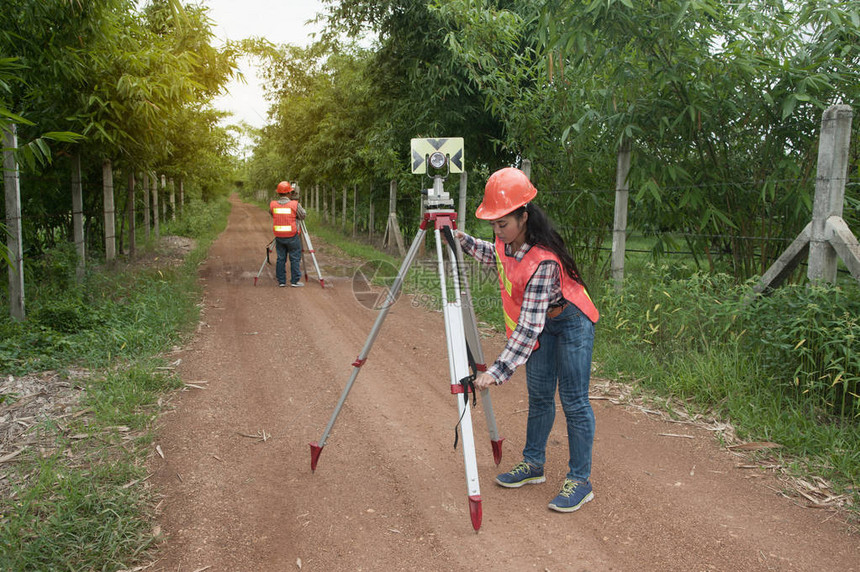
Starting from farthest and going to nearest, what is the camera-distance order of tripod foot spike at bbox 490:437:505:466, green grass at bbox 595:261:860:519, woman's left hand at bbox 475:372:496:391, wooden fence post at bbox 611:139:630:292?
wooden fence post at bbox 611:139:630:292 < green grass at bbox 595:261:860:519 < tripod foot spike at bbox 490:437:505:466 < woman's left hand at bbox 475:372:496:391

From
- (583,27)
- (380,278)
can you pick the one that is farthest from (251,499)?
(380,278)

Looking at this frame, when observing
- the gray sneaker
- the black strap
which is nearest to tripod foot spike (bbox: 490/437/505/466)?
the gray sneaker

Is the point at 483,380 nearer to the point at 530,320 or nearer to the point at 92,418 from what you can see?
the point at 530,320

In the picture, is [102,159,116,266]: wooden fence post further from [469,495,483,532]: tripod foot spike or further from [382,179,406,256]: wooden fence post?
[469,495,483,532]: tripod foot spike

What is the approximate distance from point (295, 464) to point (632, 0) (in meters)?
4.63

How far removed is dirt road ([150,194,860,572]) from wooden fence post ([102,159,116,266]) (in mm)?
5933

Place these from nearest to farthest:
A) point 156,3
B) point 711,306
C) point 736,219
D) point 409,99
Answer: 1. point 711,306
2. point 736,219
3. point 156,3
4. point 409,99

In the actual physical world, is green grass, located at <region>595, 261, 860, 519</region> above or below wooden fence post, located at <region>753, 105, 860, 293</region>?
below

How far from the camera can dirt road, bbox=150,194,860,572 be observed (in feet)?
9.18

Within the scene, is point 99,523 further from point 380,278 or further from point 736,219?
point 380,278

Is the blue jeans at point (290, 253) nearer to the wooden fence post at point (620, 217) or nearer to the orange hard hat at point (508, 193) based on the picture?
the wooden fence post at point (620, 217)

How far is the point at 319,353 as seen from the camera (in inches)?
251

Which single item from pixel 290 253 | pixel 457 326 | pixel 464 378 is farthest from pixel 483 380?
pixel 290 253

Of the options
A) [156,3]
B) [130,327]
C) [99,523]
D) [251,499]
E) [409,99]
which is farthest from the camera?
[409,99]
